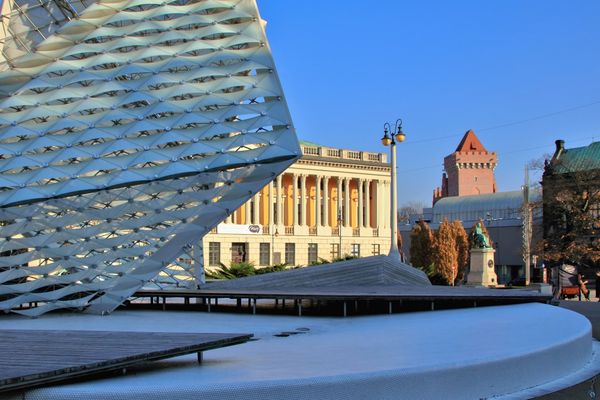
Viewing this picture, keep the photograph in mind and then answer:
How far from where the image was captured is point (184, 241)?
24.1m

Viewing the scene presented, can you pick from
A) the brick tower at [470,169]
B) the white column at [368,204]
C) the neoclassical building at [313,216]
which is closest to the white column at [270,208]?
the neoclassical building at [313,216]

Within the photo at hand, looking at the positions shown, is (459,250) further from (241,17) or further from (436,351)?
(436,351)

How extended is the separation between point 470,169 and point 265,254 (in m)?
103

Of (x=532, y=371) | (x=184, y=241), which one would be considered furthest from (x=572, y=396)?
(x=184, y=241)

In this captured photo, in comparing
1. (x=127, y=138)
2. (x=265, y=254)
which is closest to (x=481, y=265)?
(x=265, y=254)

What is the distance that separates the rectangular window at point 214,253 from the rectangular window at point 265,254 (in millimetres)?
5116

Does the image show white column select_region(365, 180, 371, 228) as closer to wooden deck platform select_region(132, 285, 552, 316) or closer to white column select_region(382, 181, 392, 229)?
white column select_region(382, 181, 392, 229)

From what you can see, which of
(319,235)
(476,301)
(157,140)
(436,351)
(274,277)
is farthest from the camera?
(319,235)

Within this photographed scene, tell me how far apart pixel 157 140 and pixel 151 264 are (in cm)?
406

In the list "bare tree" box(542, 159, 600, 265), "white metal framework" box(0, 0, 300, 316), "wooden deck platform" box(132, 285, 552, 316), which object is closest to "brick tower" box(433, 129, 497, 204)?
"bare tree" box(542, 159, 600, 265)

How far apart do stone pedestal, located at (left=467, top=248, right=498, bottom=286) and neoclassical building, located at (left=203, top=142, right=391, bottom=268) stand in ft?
94.4

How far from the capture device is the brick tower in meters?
175

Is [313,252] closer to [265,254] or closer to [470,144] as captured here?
[265,254]

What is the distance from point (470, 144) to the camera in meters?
181
